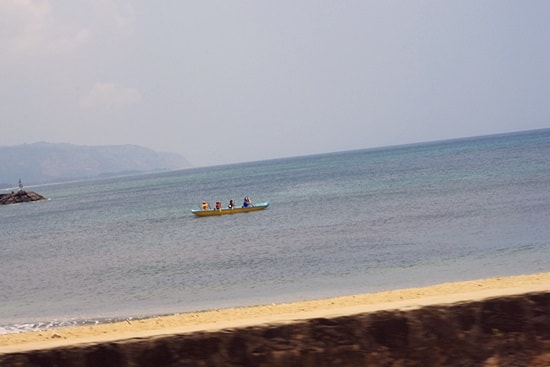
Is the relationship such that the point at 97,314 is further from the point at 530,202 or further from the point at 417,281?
the point at 530,202

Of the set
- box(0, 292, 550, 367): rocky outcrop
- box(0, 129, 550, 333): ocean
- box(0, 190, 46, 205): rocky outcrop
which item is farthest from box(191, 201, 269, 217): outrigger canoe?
box(0, 190, 46, 205): rocky outcrop

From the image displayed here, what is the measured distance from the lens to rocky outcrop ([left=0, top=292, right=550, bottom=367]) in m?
3.82

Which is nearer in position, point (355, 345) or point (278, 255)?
point (355, 345)

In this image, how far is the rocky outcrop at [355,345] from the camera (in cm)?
382

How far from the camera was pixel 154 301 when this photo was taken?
16.8 m

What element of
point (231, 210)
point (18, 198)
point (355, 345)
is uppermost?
point (355, 345)

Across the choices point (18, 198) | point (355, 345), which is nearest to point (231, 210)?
point (355, 345)

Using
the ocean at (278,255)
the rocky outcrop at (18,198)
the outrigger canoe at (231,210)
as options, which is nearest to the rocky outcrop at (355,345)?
the ocean at (278,255)

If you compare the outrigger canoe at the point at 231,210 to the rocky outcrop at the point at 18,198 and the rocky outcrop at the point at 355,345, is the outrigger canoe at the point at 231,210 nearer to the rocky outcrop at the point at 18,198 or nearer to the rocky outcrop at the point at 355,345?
the rocky outcrop at the point at 355,345

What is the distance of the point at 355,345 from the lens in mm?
3840

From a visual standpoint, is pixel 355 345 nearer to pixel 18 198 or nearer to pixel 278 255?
pixel 278 255

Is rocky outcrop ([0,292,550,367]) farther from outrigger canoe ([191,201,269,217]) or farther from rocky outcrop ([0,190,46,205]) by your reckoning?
rocky outcrop ([0,190,46,205])

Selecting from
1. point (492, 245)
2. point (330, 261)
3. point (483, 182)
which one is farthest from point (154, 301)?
point (483, 182)

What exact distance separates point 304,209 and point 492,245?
21695 millimetres
